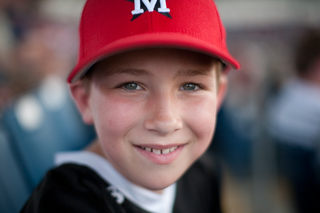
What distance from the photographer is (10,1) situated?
127 inches

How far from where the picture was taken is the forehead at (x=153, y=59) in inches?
27.4

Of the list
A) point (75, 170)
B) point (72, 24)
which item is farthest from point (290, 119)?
point (72, 24)

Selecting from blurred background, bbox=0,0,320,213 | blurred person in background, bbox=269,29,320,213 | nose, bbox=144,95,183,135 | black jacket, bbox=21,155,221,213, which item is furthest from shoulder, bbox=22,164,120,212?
blurred person in background, bbox=269,29,320,213

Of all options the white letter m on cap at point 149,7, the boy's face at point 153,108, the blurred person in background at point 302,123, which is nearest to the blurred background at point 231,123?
the blurred person in background at point 302,123

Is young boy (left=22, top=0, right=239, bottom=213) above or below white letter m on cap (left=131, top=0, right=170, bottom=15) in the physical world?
below

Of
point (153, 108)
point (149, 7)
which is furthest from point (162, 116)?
point (149, 7)

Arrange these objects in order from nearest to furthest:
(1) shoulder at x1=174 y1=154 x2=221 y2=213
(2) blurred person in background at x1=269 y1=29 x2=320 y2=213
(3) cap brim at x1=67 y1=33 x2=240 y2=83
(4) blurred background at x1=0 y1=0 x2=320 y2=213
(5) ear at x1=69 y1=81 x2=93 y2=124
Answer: (3) cap brim at x1=67 y1=33 x2=240 y2=83 < (5) ear at x1=69 y1=81 x2=93 y2=124 < (1) shoulder at x1=174 y1=154 x2=221 y2=213 < (4) blurred background at x1=0 y1=0 x2=320 y2=213 < (2) blurred person in background at x1=269 y1=29 x2=320 y2=213

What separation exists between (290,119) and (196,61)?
6.16 ft

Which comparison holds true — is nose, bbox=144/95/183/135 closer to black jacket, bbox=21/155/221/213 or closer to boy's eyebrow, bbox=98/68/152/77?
boy's eyebrow, bbox=98/68/152/77

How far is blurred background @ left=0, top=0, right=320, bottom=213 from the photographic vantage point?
4.55 ft

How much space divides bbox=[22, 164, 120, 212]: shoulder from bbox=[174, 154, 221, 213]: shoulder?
0.31 m

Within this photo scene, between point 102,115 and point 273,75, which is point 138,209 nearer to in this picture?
point 102,115

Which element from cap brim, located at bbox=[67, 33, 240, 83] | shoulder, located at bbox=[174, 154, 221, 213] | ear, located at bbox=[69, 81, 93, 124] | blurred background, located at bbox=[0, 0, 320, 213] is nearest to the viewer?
cap brim, located at bbox=[67, 33, 240, 83]

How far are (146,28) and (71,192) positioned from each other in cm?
46
